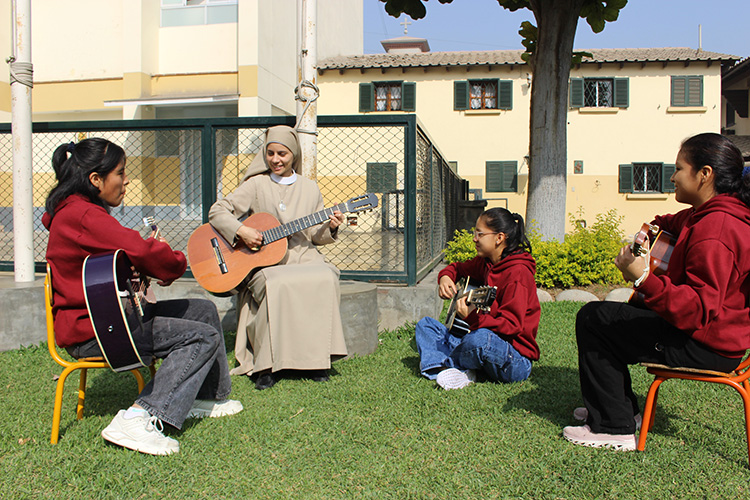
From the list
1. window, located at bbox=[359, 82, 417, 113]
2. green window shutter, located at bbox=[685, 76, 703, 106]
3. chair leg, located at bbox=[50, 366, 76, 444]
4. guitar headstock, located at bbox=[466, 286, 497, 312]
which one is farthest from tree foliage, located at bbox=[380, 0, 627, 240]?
green window shutter, located at bbox=[685, 76, 703, 106]

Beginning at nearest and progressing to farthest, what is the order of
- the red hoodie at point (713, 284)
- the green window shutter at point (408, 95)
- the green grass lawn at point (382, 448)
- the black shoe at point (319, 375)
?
the red hoodie at point (713, 284), the green grass lawn at point (382, 448), the black shoe at point (319, 375), the green window shutter at point (408, 95)

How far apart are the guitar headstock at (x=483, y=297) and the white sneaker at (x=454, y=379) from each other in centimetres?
47

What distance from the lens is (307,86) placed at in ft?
16.7

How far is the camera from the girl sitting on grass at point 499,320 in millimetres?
3547

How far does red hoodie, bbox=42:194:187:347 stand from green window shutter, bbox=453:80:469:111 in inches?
814

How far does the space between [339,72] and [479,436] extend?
835 inches

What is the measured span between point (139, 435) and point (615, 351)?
2184 mm

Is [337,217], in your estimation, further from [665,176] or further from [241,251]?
[665,176]

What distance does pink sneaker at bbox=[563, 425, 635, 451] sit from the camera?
8.99ft

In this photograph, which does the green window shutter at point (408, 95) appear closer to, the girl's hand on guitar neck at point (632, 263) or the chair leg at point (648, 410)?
the chair leg at point (648, 410)

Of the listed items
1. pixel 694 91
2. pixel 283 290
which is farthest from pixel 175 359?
pixel 694 91

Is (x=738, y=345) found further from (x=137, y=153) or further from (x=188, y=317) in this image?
(x=137, y=153)

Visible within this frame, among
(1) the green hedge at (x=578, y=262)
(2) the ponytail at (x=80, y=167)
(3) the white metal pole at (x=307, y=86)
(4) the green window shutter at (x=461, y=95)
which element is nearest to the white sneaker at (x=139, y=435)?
(2) the ponytail at (x=80, y=167)

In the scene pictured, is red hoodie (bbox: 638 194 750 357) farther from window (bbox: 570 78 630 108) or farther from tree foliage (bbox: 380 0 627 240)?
window (bbox: 570 78 630 108)
